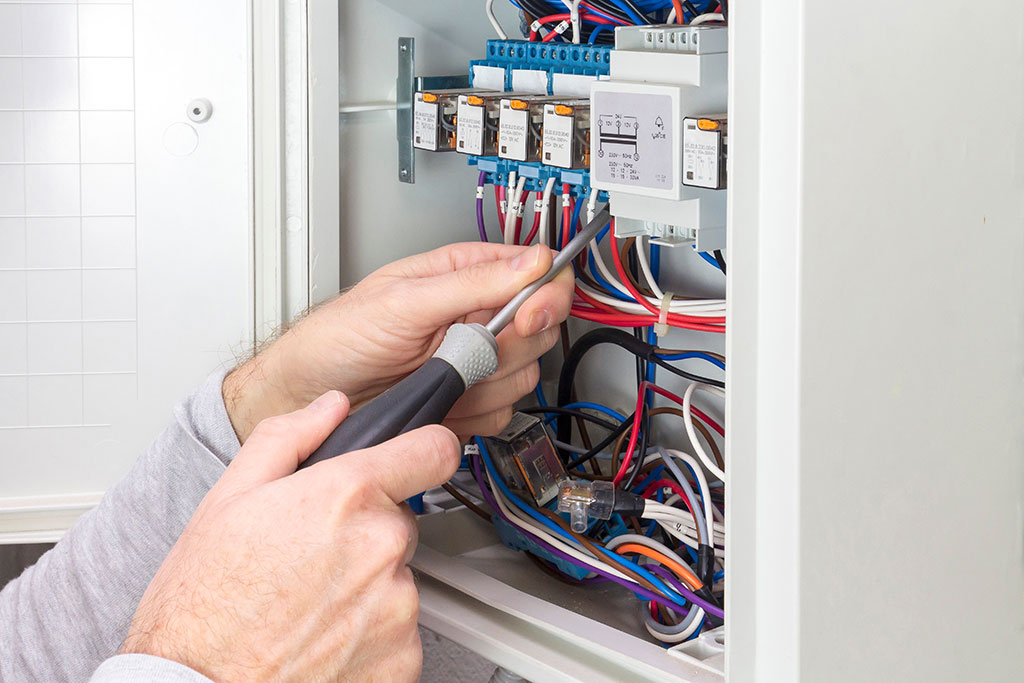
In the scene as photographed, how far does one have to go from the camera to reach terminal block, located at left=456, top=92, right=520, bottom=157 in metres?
0.87

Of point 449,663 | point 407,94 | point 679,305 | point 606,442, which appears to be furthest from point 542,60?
point 449,663

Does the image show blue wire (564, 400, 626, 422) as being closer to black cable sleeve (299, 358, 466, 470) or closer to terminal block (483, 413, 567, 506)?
terminal block (483, 413, 567, 506)

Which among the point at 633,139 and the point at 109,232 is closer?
the point at 633,139

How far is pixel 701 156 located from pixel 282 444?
342mm

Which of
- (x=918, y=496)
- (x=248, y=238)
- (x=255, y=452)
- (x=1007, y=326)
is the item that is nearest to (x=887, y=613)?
(x=918, y=496)

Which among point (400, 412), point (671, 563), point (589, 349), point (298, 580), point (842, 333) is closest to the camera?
point (842, 333)

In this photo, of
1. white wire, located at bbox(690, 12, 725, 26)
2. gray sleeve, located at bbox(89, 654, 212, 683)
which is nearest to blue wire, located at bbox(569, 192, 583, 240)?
white wire, located at bbox(690, 12, 725, 26)

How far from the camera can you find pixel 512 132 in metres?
0.84

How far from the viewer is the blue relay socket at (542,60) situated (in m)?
0.82

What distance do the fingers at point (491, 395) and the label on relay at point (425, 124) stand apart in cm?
24

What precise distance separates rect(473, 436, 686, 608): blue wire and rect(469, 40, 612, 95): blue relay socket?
0.35 metres

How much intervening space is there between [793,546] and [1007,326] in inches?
9.5

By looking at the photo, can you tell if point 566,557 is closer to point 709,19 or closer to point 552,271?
point 552,271

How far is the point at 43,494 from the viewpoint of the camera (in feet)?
3.23
